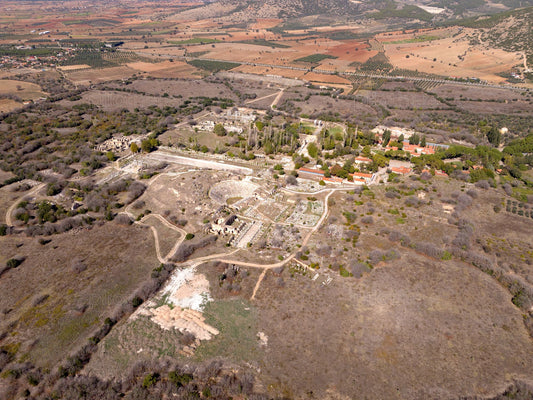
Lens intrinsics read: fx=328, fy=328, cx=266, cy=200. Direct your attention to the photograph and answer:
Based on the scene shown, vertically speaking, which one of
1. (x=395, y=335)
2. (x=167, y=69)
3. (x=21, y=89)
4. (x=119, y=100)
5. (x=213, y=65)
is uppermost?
(x=395, y=335)

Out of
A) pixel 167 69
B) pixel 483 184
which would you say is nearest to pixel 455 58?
pixel 483 184

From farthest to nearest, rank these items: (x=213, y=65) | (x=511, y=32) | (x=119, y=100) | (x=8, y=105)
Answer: (x=213, y=65), (x=511, y=32), (x=119, y=100), (x=8, y=105)

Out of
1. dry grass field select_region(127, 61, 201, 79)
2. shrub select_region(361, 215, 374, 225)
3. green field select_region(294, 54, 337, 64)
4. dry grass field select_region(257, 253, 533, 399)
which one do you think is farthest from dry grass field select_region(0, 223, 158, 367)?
green field select_region(294, 54, 337, 64)

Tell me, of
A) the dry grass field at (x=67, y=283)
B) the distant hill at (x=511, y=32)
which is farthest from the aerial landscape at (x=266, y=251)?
the distant hill at (x=511, y=32)

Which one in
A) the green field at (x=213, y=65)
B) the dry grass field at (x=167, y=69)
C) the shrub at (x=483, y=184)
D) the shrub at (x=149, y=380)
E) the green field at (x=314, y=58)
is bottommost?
the dry grass field at (x=167, y=69)

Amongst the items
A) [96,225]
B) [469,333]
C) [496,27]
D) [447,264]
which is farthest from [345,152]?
[496,27]

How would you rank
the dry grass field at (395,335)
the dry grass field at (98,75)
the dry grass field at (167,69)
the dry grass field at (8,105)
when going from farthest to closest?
1. the dry grass field at (167,69)
2. the dry grass field at (98,75)
3. the dry grass field at (8,105)
4. the dry grass field at (395,335)

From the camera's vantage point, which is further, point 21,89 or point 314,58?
point 314,58

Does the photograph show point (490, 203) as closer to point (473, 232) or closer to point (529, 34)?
point (473, 232)

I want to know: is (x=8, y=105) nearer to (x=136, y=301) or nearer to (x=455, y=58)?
(x=136, y=301)

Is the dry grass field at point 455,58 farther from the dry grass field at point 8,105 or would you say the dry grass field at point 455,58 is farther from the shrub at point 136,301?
the dry grass field at point 8,105
